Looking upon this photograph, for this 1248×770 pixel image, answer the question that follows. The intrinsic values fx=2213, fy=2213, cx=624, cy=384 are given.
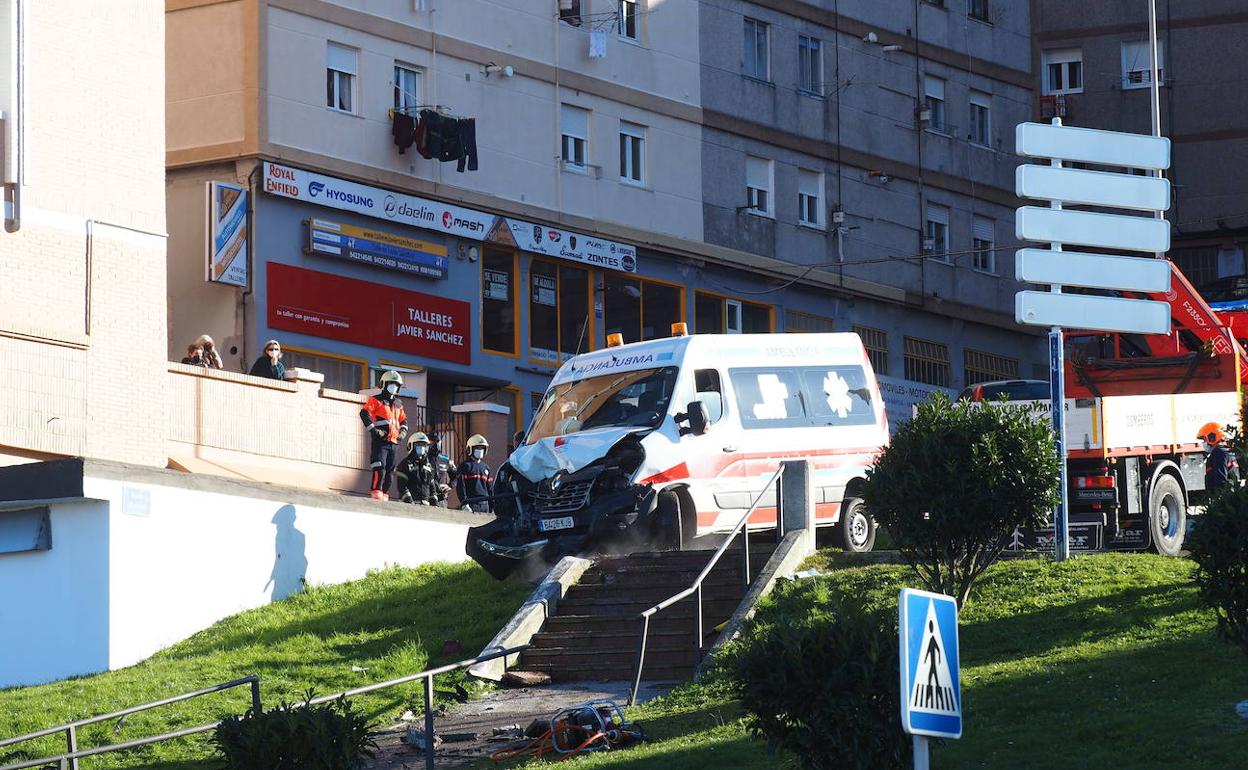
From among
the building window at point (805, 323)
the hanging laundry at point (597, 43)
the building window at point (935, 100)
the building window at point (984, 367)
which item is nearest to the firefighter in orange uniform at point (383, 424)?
the hanging laundry at point (597, 43)

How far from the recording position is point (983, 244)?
167ft

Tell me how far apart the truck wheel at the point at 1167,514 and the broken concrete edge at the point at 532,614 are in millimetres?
6484

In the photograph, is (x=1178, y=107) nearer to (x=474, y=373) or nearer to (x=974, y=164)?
(x=974, y=164)

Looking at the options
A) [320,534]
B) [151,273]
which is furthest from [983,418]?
[151,273]

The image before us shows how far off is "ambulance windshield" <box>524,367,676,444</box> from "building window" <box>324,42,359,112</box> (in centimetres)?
1384

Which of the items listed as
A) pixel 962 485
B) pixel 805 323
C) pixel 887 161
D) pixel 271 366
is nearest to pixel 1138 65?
pixel 887 161

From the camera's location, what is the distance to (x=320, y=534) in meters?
26.0

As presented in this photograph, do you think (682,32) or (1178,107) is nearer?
(682,32)

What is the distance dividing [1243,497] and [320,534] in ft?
42.4

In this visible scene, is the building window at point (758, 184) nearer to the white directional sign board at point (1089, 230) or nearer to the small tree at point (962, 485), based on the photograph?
the white directional sign board at point (1089, 230)

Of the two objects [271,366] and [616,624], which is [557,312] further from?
[616,624]

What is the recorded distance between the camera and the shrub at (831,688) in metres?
13.7

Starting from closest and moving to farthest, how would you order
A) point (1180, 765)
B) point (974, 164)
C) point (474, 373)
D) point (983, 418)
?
1. point (1180, 765)
2. point (983, 418)
3. point (474, 373)
4. point (974, 164)

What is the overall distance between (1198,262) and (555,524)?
112ft
